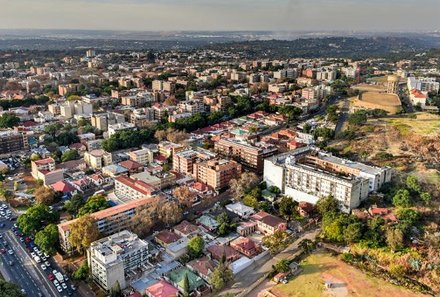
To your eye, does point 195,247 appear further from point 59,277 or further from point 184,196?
point 59,277

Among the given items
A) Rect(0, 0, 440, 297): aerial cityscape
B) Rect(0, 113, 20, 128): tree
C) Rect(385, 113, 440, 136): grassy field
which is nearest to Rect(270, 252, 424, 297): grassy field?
Rect(0, 0, 440, 297): aerial cityscape

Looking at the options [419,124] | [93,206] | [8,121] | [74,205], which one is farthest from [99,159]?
[419,124]

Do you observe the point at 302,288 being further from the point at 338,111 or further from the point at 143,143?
the point at 338,111

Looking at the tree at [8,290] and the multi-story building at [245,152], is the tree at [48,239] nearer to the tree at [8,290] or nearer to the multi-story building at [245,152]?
the tree at [8,290]

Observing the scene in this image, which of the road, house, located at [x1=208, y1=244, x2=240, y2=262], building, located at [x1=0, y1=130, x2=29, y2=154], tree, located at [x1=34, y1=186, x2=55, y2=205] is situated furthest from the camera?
building, located at [x1=0, y1=130, x2=29, y2=154]

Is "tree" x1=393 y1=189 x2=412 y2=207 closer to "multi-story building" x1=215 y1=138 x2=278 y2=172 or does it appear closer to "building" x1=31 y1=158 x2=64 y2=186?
"multi-story building" x1=215 y1=138 x2=278 y2=172
